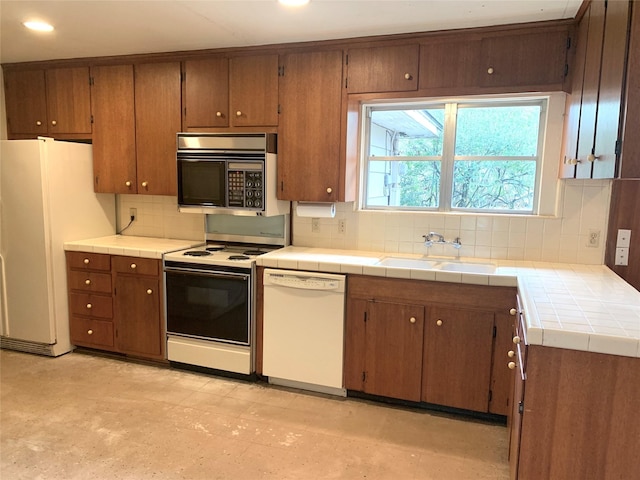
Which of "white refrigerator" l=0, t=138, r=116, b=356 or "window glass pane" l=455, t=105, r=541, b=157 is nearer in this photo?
"window glass pane" l=455, t=105, r=541, b=157

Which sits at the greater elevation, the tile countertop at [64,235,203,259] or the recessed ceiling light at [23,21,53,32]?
the recessed ceiling light at [23,21,53,32]

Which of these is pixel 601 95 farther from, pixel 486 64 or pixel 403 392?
pixel 403 392

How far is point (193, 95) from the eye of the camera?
3426mm

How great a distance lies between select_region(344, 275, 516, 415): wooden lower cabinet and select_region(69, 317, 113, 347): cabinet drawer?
1.95m

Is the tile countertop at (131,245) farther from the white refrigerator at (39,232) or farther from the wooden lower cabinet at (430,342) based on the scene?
the wooden lower cabinet at (430,342)

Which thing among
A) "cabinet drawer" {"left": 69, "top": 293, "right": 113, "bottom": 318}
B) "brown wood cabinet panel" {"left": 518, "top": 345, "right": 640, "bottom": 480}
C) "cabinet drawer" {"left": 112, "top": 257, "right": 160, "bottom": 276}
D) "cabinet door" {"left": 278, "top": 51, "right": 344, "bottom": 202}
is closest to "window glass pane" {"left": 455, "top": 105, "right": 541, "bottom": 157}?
"cabinet door" {"left": 278, "top": 51, "right": 344, "bottom": 202}

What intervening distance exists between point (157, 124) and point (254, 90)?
2.88 ft

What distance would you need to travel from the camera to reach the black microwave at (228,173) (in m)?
3.18

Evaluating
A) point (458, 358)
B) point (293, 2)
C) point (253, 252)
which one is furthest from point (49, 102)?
point (458, 358)

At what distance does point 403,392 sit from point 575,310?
1.36 metres

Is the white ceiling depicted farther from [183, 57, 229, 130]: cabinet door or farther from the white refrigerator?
the white refrigerator

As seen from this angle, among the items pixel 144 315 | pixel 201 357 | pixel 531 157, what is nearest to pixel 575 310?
pixel 531 157

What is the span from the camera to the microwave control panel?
125 inches

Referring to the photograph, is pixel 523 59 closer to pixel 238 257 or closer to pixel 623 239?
pixel 623 239
